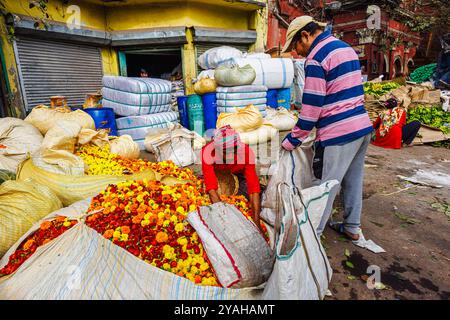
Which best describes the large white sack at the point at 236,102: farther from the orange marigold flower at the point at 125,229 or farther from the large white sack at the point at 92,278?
the large white sack at the point at 92,278

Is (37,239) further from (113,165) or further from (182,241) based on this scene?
(113,165)

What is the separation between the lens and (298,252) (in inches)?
62.6

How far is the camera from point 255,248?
76.6 inches

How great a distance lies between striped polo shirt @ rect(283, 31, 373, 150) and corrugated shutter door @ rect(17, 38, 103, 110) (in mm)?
5716

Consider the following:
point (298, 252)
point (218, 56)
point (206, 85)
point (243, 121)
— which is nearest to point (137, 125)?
point (206, 85)

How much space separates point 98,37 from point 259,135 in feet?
15.4

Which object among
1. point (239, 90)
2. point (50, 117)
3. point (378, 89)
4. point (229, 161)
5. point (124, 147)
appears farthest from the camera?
point (378, 89)

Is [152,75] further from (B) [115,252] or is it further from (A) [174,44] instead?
(B) [115,252]

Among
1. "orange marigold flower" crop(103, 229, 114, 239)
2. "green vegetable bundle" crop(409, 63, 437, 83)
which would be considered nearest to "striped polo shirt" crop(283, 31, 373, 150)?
"orange marigold flower" crop(103, 229, 114, 239)

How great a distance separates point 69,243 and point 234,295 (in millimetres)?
1133

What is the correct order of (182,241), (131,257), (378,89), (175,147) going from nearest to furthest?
1. (131,257)
2. (182,241)
3. (175,147)
4. (378,89)

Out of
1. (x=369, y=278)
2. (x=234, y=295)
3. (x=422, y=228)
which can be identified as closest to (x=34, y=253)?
(x=234, y=295)

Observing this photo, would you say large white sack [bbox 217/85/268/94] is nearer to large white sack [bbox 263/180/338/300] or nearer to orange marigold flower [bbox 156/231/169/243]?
large white sack [bbox 263/180/338/300]

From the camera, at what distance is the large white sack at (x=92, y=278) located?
165cm
